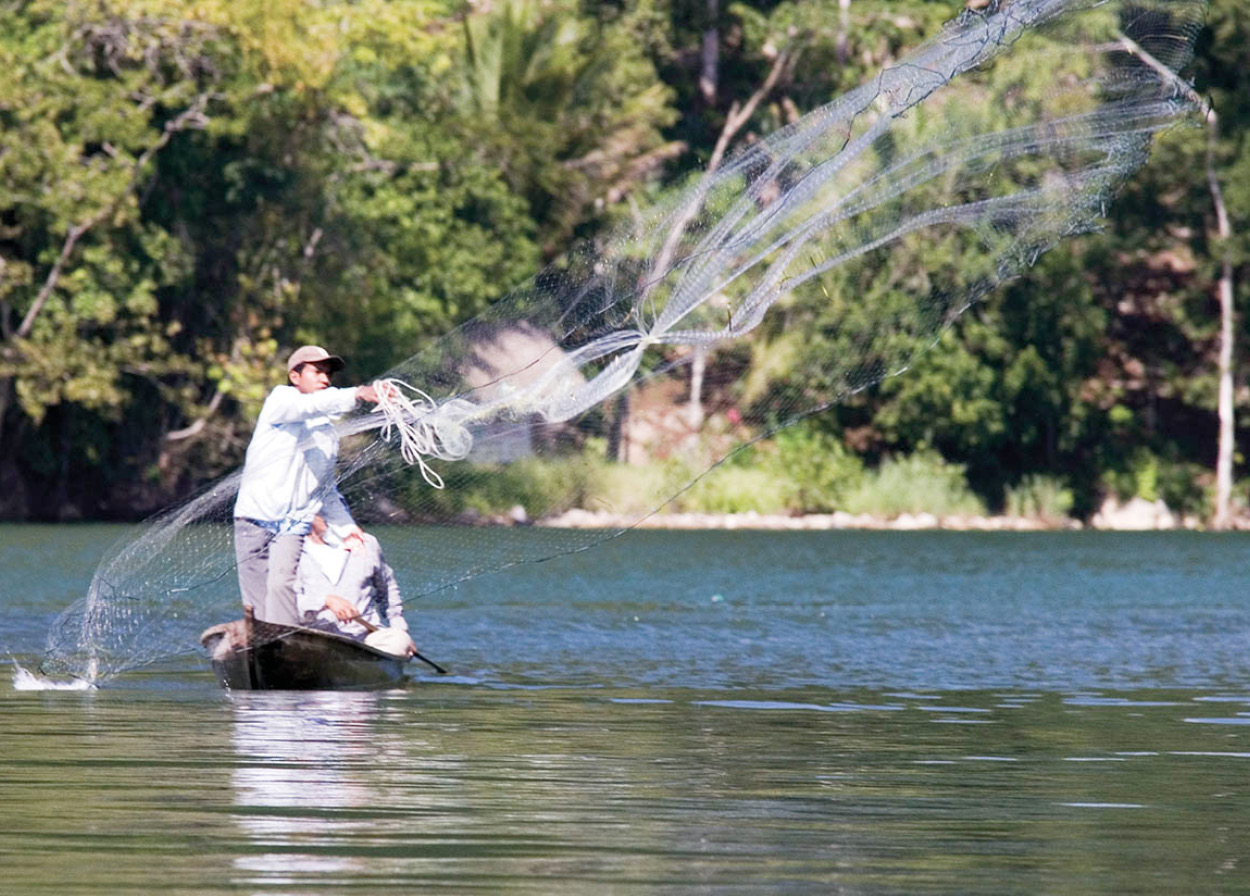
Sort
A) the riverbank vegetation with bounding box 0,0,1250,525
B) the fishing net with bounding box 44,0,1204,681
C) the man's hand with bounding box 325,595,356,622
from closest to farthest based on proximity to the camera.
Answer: the fishing net with bounding box 44,0,1204,681
the man's hand with bounding box 325,595,356,622
the riverbank vegetation with bounding box 0,0,1250,525

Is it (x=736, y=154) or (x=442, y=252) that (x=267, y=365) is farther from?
(x=736, y=154)

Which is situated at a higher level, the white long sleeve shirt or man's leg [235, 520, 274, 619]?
the white long sleeve shirt

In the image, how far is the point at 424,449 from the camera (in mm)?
16344

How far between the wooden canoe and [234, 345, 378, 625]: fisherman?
0.34 m

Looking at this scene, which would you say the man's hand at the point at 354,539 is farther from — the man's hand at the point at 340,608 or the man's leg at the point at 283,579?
the man's hand at the point at 340,608

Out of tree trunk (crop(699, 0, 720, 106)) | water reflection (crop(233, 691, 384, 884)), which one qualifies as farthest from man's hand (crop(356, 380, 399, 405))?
tree trunk (crop(699, 0, 720, 106))

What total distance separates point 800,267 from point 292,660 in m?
4.66

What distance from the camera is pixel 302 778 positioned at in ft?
42.5

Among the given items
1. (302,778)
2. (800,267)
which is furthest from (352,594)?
(302,778)

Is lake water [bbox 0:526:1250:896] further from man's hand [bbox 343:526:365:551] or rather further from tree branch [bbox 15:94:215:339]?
tree branch [bbox 15:94:215:339]

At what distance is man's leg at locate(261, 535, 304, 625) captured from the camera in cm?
1748

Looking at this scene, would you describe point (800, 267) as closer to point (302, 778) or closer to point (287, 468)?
point (287, 468)

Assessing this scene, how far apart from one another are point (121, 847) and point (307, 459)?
6806 mm

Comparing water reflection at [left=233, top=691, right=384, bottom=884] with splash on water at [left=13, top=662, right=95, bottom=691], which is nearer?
water reflection at [left=233, top=691, right=384, bottom=884]
